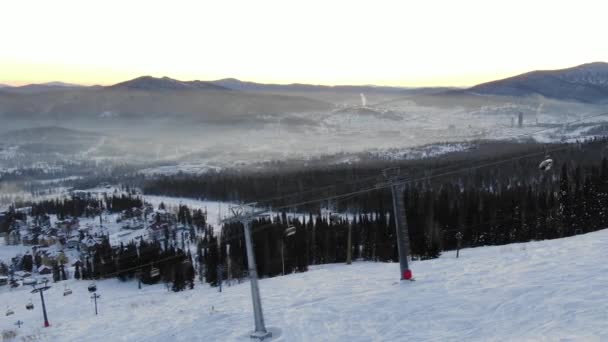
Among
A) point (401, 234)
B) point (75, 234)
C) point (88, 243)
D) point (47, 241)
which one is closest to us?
point (401, 234)

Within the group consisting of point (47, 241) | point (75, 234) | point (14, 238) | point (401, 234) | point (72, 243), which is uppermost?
point (401, 234)

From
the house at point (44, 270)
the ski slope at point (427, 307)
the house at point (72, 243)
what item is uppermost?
the ski slope at point (427, 307)

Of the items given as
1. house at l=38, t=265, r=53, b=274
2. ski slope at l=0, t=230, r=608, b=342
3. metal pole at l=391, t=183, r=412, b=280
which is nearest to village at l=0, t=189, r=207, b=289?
house at l=38, t=265, r=53, b=274

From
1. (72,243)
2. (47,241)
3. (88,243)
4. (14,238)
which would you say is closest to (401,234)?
(88,243)

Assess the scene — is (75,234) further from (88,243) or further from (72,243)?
(88,243)

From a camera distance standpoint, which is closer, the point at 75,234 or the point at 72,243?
the point at 72,243

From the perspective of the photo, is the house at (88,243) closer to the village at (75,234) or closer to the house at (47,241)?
the village at (75,234)

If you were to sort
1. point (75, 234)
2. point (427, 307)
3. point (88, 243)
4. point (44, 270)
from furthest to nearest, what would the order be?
point (75, 234) → point (88, 243) → point (44, 270) → point (427, 307)

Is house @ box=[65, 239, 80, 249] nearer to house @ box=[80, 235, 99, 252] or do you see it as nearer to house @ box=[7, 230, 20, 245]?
house @ box=[80, 235, 99, 252]

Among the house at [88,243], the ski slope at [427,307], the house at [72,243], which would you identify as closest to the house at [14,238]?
the house at [72,243]
